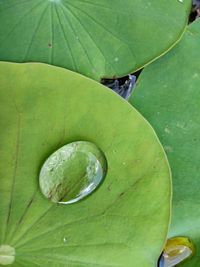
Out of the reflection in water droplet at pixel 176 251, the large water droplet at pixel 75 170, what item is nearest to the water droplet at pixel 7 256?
the large water droplet at pixel 75 170

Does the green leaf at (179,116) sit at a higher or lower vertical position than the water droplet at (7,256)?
higher

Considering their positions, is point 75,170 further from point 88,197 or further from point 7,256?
point 7,256

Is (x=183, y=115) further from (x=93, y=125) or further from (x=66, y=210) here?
(x=66, y=210)

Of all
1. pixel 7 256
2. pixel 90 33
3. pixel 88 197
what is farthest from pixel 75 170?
pixel 90 33

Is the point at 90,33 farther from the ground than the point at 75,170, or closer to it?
farther from the ground

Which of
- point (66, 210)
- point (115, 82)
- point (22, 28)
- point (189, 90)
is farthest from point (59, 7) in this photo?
point (66, 210)

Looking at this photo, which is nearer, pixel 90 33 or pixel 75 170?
pixel 75 170

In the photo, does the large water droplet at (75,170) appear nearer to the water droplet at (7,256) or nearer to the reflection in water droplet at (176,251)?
the water droplet at (7,256)
